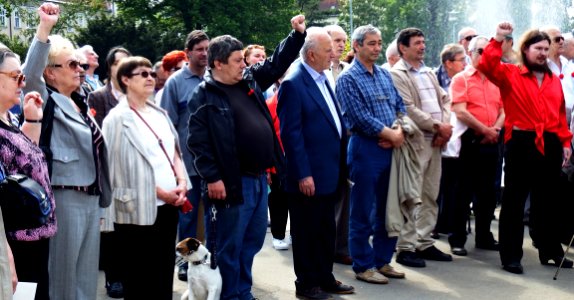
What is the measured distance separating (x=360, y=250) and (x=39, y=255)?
362 centimetres

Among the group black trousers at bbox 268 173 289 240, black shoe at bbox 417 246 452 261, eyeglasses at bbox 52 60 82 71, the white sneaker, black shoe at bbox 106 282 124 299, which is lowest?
black shoe at bbox 106 282 124 299

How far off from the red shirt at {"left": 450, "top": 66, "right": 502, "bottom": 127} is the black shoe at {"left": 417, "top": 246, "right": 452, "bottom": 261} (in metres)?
1.50

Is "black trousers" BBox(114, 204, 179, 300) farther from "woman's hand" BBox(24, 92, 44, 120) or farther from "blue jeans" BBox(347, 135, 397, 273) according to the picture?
"blue jeans" BBox(347, 135, 397, 273)

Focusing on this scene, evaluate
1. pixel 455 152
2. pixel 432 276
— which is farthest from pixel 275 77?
pixel 455 152

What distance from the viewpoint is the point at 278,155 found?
6434 mm

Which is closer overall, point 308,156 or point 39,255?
point 39,255

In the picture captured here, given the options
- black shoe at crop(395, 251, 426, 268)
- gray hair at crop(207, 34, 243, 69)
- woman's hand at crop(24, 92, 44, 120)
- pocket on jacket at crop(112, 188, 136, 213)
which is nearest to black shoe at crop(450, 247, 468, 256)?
black shoe at crop(395, 251, 426, 268)

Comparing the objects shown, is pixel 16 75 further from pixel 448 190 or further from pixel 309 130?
pixel 448 190

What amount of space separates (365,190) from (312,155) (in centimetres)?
85

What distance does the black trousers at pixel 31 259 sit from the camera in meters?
4.65

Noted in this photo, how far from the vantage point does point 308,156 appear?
7.01 metres

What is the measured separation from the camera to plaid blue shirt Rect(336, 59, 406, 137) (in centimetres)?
750

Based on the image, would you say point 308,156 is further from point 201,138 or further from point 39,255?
point 39,255

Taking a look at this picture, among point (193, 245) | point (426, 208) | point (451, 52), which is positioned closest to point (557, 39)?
point (451, 52)
